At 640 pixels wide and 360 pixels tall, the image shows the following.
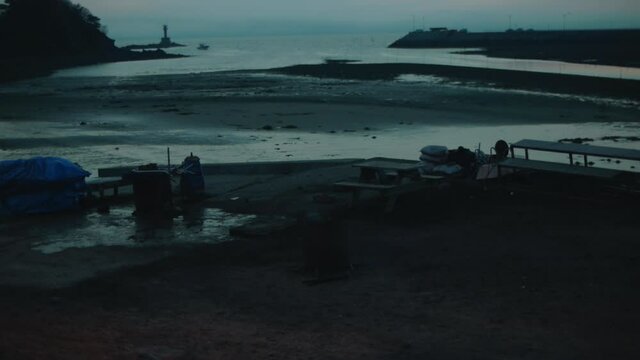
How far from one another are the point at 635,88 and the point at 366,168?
28.5 metres

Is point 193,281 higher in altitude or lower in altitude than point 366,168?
lower

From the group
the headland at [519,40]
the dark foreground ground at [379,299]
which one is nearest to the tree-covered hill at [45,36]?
the headland at [519,40]

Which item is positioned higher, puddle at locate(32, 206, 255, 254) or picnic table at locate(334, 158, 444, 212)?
picnic table at locate(334, 158, 444, 212)

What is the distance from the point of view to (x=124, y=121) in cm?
2948

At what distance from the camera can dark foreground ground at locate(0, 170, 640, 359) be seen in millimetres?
6000

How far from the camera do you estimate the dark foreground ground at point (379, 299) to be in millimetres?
6000

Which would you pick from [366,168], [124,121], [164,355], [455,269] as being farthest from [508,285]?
[124,121]

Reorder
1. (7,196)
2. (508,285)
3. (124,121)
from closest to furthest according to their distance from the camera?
(508,285) → (7,196) → (124,121)

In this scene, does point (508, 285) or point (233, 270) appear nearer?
point (508, 285)

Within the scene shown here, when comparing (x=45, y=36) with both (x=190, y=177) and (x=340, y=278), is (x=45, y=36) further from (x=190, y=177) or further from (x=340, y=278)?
(x=340, y=278)

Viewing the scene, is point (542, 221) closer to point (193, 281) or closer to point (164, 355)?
point (193, 281)

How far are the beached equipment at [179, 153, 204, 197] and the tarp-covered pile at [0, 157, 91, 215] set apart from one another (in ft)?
5.55

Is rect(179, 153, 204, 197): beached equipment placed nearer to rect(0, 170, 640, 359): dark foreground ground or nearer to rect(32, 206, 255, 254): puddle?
rect(32, 206, 255, 254): puddle

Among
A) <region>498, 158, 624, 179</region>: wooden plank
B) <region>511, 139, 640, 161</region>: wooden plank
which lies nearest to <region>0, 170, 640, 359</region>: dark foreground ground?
<region>498, 158, 624, 179</region>: wooden plank
